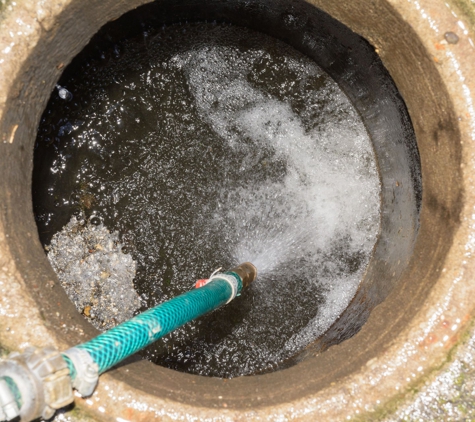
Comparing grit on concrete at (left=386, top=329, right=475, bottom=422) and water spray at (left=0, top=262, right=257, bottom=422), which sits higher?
water spray at (left=0, top=262, right=257, bottom=422)

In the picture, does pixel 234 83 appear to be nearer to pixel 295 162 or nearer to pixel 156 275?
pixel 295 162

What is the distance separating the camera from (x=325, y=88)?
10.9ft

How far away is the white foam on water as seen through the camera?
3.24 meters

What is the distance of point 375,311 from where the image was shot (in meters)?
2.36

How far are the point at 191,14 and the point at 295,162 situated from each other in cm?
123

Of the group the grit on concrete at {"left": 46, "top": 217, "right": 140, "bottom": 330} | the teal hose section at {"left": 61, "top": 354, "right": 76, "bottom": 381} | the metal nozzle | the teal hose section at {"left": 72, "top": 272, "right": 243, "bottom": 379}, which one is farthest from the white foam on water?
the teal hose section at {"left": 61, "top": 354, "right": 76, "bottom": 381}

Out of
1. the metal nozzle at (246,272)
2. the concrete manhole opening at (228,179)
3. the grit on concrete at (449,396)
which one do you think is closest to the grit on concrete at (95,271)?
the concrete manhole opening at (228,179)

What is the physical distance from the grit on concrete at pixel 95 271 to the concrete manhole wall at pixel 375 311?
30.4 inches

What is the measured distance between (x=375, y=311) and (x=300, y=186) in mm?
1211

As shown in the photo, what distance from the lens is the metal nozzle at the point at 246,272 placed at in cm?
288

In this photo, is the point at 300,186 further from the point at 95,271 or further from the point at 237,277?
the point at 95,271

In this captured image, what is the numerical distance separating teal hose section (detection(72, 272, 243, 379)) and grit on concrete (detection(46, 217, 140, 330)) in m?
0.99

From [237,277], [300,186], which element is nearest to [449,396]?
[237,277]

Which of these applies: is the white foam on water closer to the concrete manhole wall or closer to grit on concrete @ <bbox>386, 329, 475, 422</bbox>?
the concrete manhole wall
